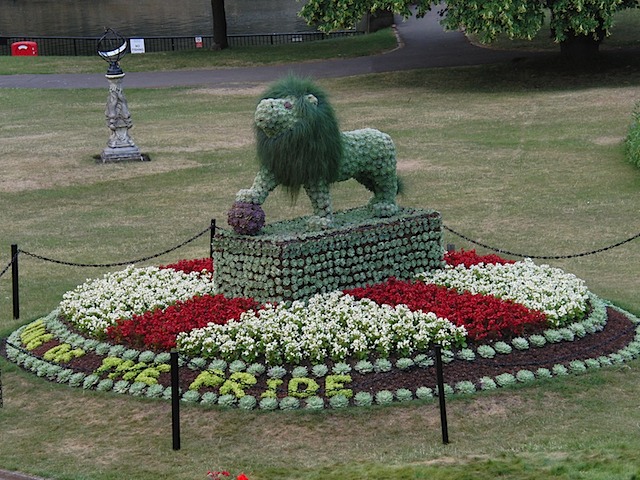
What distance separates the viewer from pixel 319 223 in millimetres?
12977

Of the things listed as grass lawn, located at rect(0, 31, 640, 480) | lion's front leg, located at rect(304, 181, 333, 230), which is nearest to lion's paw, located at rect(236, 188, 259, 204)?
lion's front leg, located at rect(304, 181, 333, 230)

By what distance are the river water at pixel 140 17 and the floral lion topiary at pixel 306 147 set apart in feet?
140

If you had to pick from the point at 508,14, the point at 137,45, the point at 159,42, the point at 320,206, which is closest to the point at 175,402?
the point at 320,206

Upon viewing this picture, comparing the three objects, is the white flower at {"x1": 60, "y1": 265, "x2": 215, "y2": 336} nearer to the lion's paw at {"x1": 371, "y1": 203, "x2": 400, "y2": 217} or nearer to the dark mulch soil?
the dark mulch soil

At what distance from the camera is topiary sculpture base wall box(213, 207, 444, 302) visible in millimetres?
12602

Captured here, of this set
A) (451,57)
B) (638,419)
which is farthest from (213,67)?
(638,419)

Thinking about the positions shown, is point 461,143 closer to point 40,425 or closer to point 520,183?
point 520,183

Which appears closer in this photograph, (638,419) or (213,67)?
(638,419)

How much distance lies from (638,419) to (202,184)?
13.4m

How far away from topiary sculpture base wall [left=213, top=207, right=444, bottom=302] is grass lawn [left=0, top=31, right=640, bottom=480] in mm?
2088

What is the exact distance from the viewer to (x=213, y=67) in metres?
38.8

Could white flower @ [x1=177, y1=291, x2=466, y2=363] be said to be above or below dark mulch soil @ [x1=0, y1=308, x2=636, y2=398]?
above

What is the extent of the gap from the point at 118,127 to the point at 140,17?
1680 inches

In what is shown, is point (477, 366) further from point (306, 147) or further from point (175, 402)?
point (175, 402)
